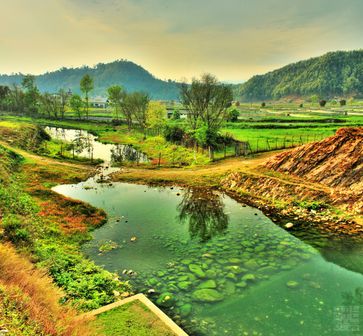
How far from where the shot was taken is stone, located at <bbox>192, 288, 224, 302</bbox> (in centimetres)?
1992

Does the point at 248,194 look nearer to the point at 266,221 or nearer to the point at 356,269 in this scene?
the point at 266,221

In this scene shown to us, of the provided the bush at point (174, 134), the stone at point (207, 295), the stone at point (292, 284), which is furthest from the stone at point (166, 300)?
the bush at point (174, 134)

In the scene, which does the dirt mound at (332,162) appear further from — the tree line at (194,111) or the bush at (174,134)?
the bush at (174,134)

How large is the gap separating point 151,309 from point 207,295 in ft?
14.6

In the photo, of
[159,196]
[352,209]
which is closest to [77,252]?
[159,196]

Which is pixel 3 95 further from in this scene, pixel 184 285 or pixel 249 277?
pixel 249 277

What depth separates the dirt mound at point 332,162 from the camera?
121 ft

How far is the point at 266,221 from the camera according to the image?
33.2 m

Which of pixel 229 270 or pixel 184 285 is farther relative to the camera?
pixel 229 270

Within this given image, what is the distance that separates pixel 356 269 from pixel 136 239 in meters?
19.3

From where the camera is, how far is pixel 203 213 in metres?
37.1

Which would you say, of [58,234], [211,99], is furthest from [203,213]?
[211,99]

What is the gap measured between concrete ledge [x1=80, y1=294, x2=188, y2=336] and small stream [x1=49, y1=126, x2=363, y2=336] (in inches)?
52.4

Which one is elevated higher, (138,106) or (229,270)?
(138,106)
